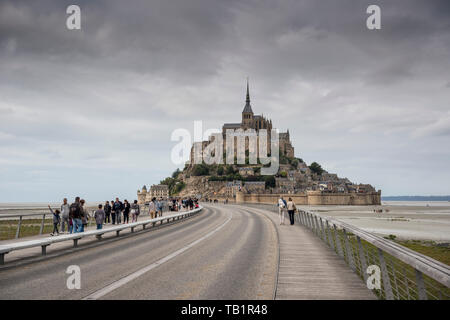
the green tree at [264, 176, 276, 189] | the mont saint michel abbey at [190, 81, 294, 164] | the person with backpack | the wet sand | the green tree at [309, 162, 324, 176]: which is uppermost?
the mont saint michel abbey at [190, 81, 294, 164]

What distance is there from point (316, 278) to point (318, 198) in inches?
4721

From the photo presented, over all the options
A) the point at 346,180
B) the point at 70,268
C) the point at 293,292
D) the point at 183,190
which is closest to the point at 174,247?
the point at 70,268

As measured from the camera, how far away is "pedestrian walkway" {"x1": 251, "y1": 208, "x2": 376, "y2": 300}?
6.08 metres

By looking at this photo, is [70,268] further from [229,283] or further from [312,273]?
[312,273]

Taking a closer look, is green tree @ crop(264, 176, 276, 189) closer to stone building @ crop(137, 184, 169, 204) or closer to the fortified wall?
the fortified wall

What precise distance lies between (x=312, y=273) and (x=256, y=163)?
17378 centimetres

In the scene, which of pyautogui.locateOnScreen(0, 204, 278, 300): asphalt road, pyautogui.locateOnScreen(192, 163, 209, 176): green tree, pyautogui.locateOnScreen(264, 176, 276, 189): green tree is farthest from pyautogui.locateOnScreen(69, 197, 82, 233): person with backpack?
pyautogui.locateOnScreen(192, 163, 209, 176): green tree

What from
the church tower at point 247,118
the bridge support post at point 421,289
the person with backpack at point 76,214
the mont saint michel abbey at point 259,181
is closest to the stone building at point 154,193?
the mont saint michel abbey at point 259,181

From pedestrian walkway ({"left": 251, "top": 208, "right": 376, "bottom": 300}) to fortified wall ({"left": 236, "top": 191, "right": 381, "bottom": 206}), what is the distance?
103 m

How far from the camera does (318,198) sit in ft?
404

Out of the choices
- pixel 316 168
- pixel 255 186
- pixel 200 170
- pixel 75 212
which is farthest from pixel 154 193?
pixel 75 212

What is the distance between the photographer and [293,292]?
245 inches

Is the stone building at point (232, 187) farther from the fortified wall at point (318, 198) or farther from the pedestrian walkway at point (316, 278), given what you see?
the pedestrian walkway at point (316, 278)

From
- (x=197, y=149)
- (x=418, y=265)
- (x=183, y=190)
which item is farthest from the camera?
(x=197, y=149)
